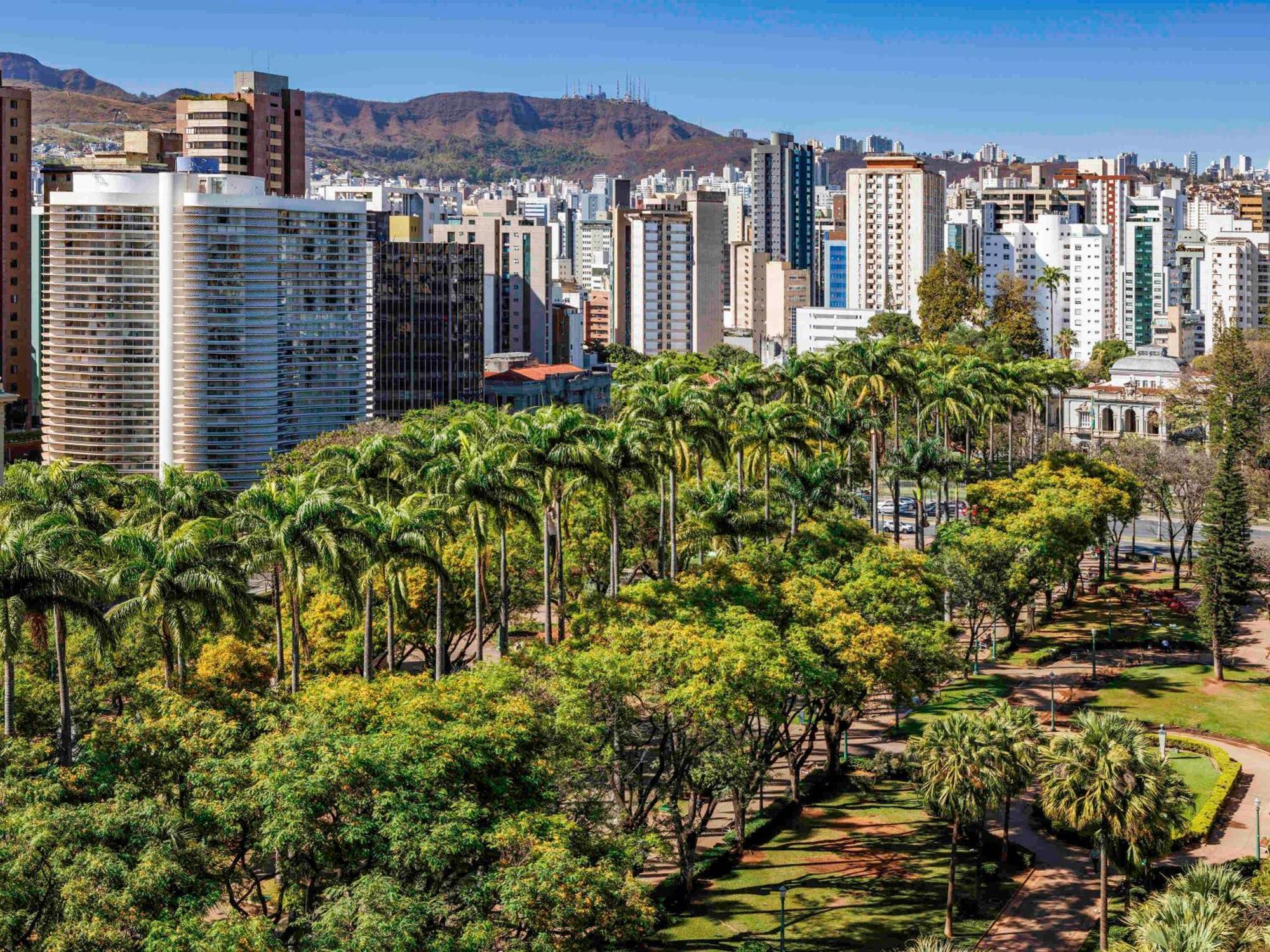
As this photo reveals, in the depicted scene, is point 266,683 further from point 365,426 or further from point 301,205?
point 301,205

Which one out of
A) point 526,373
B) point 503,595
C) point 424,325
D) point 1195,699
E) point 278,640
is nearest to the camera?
point 278,640

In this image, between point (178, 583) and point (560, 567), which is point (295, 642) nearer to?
point (178, 583)

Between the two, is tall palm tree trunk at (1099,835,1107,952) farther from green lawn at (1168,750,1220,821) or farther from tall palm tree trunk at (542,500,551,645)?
tall palm tree trunk at (542,500,551,645)

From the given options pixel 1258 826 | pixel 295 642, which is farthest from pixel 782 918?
pixel 1258 826

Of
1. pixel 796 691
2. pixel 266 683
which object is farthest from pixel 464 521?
pixel 796 691

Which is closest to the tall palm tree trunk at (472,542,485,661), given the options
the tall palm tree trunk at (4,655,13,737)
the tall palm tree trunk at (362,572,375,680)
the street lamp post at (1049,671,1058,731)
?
the tall palm tree trunk at (362,572,375,680)

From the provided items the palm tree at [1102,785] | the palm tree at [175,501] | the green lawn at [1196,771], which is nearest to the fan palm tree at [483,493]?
the palm tree at [175,501]

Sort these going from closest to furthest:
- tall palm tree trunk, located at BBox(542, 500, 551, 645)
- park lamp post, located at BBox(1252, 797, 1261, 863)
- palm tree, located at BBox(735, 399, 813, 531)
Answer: park lamp post, located at BBox(1252, 797, 1261, 863), tall palm tree trunk, located at BBox(542, 500, 551, 645), palm tree, located at BBox(735, 399, 813, 531)
